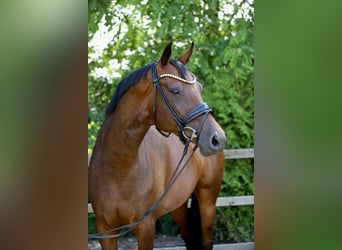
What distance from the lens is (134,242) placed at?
4.48 m

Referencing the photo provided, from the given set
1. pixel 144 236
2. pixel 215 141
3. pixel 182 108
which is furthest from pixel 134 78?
pixel 144 236

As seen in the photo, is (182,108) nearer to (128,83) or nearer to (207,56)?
(128,83)

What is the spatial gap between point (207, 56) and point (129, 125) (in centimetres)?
191

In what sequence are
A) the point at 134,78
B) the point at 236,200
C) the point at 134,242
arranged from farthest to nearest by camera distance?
1. the point at 134,242
2. the point at 236,200
3. the point at 134,78

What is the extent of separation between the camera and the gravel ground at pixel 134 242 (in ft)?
14.1

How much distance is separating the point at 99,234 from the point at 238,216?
6.63ft

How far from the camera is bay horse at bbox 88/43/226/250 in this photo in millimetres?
2334

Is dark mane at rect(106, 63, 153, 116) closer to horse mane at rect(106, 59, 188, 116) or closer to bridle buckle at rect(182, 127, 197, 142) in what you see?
horse mane at rect(106, 59, 188, 116)

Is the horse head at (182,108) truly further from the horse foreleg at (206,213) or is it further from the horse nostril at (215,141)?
the horse foreleg at (206,213)

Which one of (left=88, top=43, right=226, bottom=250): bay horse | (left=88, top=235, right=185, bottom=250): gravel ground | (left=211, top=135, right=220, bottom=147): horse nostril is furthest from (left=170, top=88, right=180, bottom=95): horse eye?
(left=88, top=235, right=185, bottom=250): gravel ground

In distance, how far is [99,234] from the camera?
263 centimetres

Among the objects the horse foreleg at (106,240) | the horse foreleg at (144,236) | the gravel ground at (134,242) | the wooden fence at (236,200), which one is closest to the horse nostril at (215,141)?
the horse foreleg at (144,236)
